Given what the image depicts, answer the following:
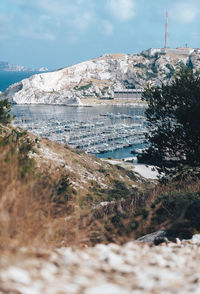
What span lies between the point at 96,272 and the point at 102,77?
170 m

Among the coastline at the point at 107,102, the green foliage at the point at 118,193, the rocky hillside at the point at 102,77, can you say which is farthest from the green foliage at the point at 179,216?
the rocky hillside at the point at 102,77

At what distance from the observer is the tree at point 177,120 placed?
12.2 metres

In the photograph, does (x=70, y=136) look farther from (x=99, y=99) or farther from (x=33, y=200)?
(x=99, y=99)

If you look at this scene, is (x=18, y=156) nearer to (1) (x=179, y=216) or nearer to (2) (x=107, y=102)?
(1) (x=179, y=216)

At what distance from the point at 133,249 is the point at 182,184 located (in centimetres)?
803

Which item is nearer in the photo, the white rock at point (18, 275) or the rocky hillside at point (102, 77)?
the white rock at point (18, 275)

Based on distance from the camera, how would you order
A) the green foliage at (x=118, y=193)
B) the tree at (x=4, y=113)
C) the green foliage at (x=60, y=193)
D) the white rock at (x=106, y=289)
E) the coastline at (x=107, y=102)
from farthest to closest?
the coastline at (x=107, y=102)
the tree at (x=4, y=113)
the green foliage at (x=118, y=193)
the green foliage at (x=60, y=193)
the white rock at (x=106, y=289)

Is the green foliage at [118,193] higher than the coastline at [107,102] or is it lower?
lower

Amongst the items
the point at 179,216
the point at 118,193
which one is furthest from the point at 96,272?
the point at 118,193

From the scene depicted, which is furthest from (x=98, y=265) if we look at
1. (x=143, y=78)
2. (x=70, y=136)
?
(x=143, y=78)

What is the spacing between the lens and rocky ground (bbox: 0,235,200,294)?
189cm

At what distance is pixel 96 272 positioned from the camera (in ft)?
7.23

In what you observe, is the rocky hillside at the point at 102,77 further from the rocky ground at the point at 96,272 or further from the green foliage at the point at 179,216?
the rocky ground at the point at 96,272

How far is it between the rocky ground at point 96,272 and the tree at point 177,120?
1001 cm
